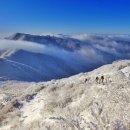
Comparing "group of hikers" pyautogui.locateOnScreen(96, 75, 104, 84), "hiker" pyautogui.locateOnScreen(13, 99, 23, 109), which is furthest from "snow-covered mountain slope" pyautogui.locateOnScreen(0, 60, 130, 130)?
"group of hikers" pyautogui.locateOnScreen(96, 75, 104, 84)

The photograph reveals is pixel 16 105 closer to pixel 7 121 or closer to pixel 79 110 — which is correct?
pixel 7 121

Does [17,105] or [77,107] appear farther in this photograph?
[17,105]

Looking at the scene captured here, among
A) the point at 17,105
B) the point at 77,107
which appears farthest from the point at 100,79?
the point at 17,105

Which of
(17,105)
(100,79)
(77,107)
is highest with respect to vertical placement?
(100,79)

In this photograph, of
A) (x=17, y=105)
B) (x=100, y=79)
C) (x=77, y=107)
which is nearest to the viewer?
(x=77, y=107)

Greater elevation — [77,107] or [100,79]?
[100,79]

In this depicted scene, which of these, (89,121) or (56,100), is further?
(56,100)

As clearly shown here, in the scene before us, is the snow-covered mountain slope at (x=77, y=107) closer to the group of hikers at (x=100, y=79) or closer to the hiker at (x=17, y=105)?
the hiker at (x=17, y=105)

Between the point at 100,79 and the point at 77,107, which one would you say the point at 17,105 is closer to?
the point at 77,107

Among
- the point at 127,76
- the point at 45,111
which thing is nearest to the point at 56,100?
the point at 45,111
